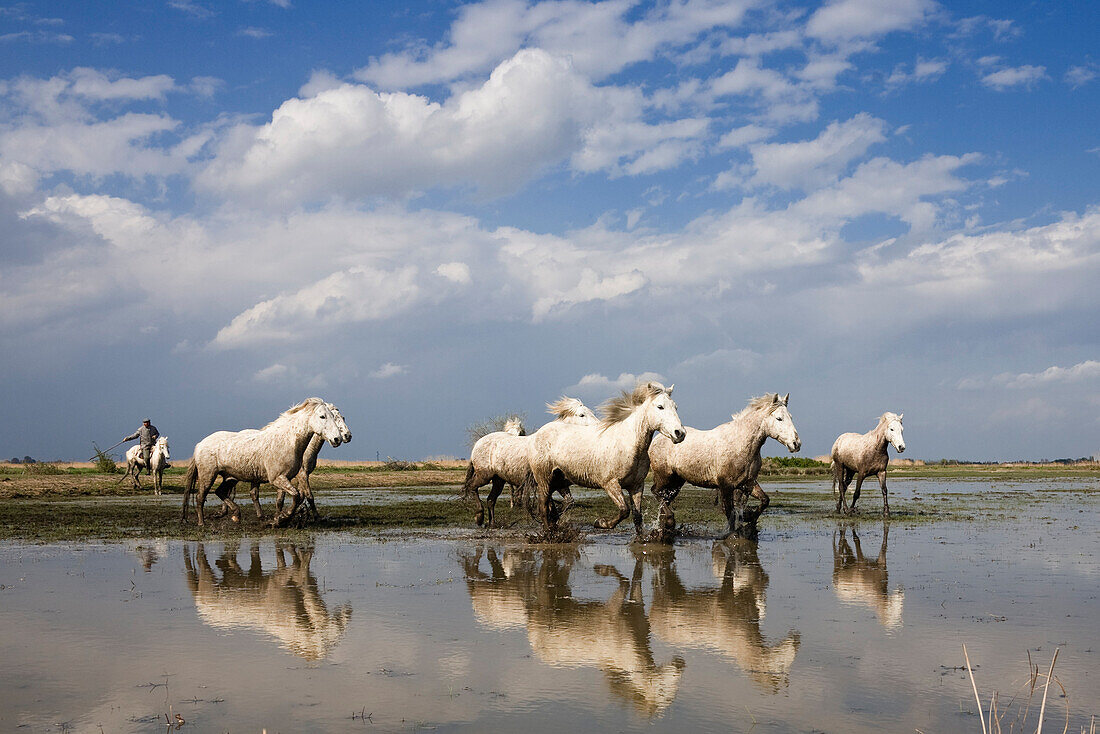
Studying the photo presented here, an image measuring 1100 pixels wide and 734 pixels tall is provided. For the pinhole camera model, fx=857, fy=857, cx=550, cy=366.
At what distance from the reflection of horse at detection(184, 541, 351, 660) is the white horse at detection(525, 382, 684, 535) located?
4443 millimetres

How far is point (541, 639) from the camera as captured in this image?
7328mm

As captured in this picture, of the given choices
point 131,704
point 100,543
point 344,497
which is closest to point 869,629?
point 131,704

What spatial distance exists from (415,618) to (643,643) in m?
2.31

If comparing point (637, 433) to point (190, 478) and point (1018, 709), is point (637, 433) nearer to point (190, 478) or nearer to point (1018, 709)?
point (1018, 709)

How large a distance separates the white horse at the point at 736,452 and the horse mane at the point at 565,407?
2.55m

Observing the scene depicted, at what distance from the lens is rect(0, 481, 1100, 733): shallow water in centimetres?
546

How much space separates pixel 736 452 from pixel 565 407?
4.09 m

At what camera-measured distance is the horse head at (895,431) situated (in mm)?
20875

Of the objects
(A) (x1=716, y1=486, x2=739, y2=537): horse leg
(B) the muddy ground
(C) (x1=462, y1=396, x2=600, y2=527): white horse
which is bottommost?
(B) the muddy ground

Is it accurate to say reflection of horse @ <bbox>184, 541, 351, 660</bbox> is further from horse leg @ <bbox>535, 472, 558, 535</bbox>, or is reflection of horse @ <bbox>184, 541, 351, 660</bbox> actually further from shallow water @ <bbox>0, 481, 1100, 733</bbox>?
horse leg @ <bbox>535, 472, 558, 535</bbox>

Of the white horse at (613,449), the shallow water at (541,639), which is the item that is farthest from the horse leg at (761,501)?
the shallow water at (541,639)

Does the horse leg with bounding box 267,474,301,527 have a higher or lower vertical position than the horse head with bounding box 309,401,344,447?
lower

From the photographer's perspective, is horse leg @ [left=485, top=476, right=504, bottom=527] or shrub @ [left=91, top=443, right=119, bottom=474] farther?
shrub @ [left=91, top=443, right=119, bottom=474]

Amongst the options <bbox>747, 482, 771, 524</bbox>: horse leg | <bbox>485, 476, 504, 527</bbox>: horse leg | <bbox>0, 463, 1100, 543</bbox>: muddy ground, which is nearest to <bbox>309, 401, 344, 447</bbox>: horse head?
<bbox>0, 463, 1100, 543</bbox>: muddy ground
